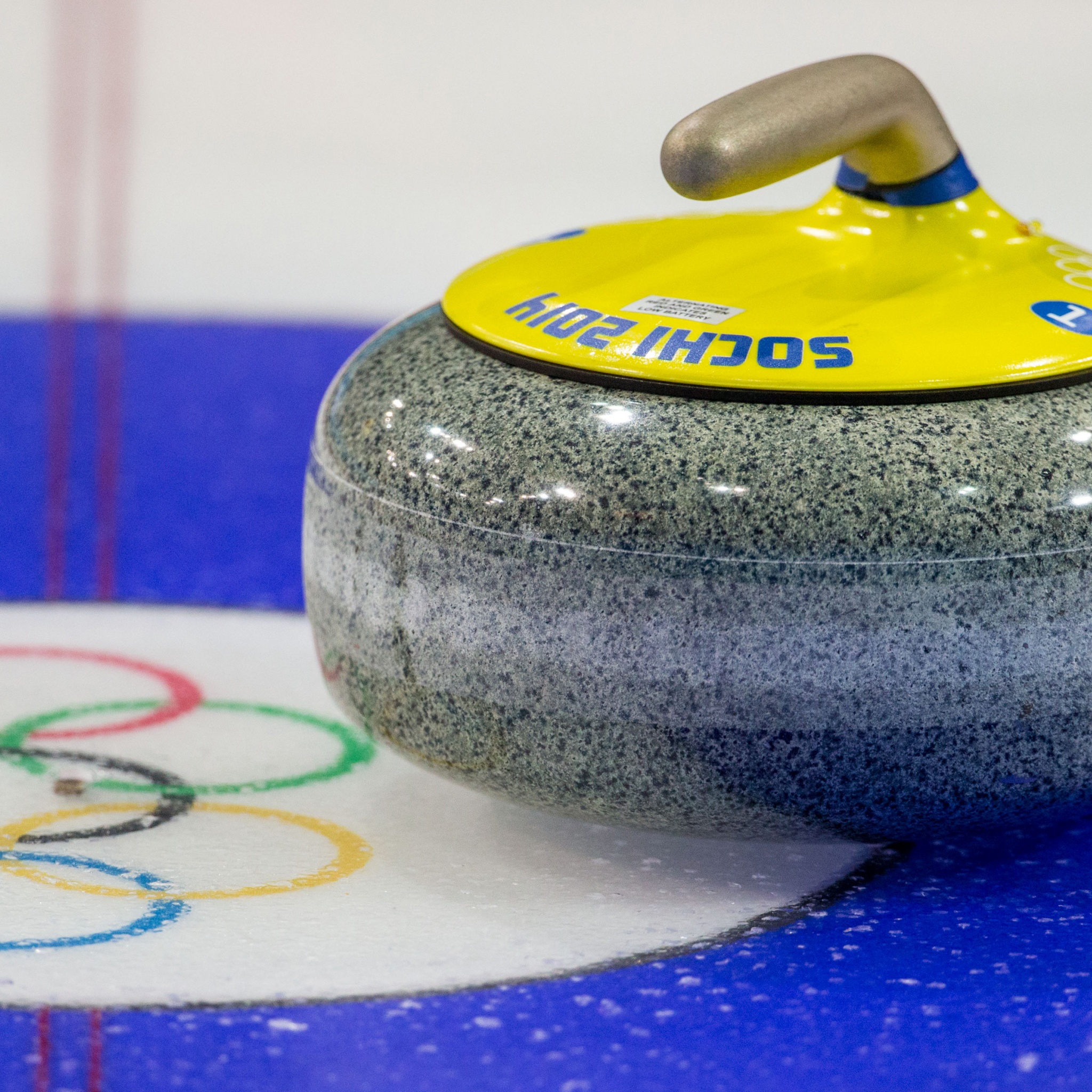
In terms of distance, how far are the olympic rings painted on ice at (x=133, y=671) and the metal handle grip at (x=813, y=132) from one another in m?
0.87

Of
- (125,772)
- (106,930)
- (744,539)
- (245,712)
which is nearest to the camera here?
(744,539)

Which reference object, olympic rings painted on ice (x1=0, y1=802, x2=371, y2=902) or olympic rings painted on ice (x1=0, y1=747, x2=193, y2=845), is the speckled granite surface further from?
olympic rings painted on ice (x1=0, y1=747, x2=193, y2=845)

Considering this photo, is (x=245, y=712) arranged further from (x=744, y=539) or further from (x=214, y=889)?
(x=744, y=539)

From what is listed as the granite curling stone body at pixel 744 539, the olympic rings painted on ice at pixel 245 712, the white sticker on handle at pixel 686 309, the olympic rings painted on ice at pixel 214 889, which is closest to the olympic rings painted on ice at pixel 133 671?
the olympic rings painted on ice at pixel 245 712

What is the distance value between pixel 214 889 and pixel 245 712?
45 centimetres

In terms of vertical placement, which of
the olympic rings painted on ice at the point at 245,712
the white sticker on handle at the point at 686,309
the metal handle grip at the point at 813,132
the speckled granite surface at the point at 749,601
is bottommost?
the olympic rings painted on ice at the point at 245,712

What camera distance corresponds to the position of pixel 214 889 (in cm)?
160

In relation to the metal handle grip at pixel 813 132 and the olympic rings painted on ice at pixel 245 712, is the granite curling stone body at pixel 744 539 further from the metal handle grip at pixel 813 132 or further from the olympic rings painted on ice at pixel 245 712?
the olympic rings painted on ice at pixel 245 712

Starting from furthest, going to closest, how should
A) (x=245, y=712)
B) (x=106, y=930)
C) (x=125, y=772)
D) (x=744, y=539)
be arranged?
1. (x=245, y=712)
2. (x=125, y=772)
3. (x=106, y=930)
4. (x=744, y=539)

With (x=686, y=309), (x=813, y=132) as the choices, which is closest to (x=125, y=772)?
(x=686, y=309)

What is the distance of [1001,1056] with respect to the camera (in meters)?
1.36

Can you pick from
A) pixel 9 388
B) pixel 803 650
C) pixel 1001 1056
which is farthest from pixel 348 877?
pixel 9 388

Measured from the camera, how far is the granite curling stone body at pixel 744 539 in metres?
1.40

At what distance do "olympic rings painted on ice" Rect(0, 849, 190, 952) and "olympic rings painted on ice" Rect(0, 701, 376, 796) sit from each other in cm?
17
